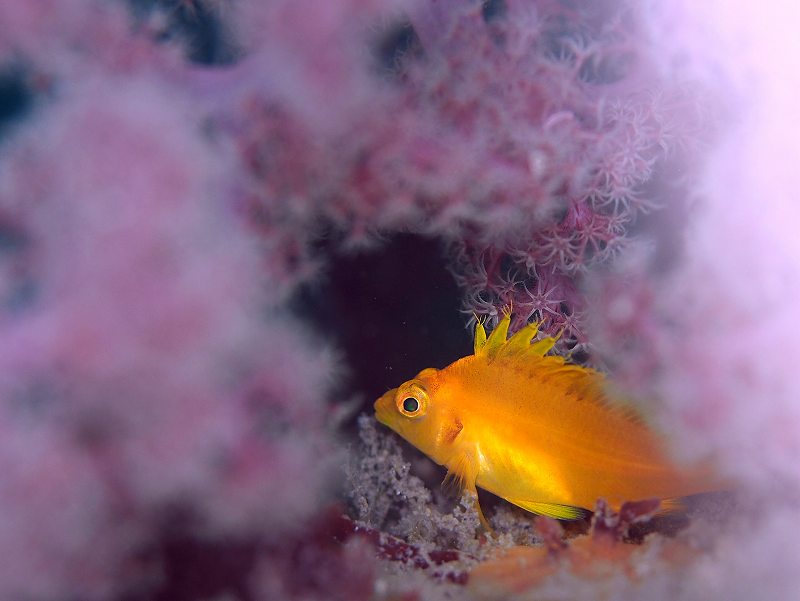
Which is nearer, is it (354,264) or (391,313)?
(354,264)

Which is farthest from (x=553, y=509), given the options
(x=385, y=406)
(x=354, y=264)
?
(x=354, y=264)

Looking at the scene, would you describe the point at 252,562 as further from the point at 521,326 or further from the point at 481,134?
the point at 521,326

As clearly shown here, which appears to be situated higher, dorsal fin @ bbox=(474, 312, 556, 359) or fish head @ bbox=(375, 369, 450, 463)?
dorsal fin @ bbox=(474, 312, 556, 359)

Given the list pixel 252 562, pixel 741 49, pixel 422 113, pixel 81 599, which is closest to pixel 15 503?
pixel 81 599

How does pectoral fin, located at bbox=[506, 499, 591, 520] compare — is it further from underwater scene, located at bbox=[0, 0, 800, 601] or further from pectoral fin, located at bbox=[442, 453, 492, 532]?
pectoral fin, located at bbox=[442, 453, 492, 532]

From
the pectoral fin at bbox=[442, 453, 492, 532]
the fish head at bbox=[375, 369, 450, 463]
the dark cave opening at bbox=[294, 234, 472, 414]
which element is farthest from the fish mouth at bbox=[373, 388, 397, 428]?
the pectoral fin at bbox=[442, 453, 492, 532]

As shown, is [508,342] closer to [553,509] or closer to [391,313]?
[391,313]

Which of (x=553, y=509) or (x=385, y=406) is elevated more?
(x=385, y=406)

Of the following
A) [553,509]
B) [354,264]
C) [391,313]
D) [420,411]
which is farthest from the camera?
[391,313]
